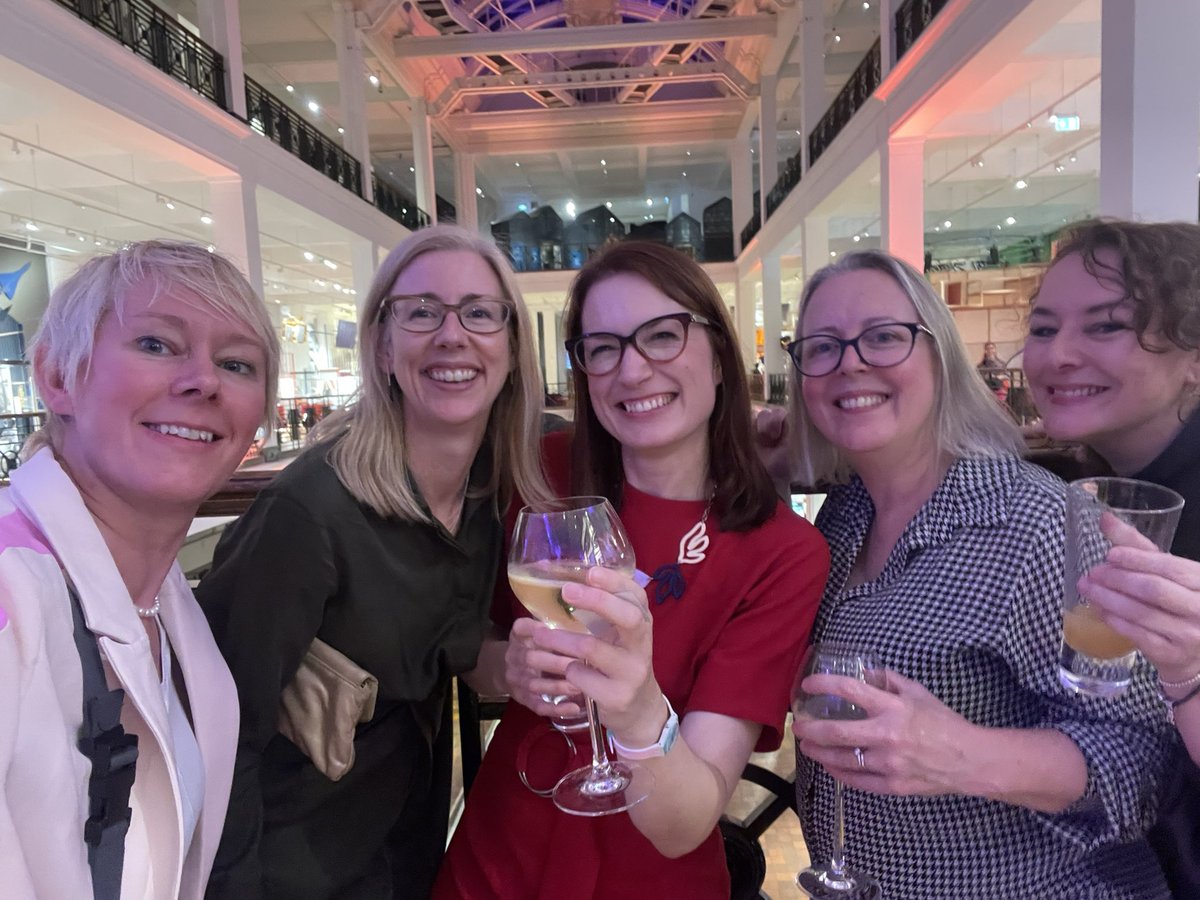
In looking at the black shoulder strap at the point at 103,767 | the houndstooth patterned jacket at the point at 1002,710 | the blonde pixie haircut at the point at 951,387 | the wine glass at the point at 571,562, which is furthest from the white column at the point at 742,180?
the black shoulder strap at the point at 103,767

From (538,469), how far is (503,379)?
0.24m

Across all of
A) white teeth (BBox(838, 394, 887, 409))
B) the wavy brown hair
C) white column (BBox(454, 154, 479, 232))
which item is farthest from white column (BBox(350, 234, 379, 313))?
the wavy brown hair

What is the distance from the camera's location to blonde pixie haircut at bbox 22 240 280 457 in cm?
119

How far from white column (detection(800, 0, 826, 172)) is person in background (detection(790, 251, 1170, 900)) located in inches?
486

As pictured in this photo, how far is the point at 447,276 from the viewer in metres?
1.67

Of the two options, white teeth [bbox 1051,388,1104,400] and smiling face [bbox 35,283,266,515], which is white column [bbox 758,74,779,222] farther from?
smiling face [bbox 35,283,266,515]

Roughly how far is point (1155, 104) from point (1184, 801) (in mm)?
4929

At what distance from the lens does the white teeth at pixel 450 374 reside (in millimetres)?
1631

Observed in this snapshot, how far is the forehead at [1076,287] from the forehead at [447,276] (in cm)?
129

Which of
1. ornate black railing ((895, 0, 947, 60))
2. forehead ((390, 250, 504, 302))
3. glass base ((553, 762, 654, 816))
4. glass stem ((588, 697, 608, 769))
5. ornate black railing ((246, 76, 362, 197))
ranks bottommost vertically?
glass base ((553, 762, 654, 816))

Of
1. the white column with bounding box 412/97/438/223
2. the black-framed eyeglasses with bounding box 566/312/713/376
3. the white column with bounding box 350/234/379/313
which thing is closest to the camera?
the black-framed eyeglasses with bounding box 566/312/713/376

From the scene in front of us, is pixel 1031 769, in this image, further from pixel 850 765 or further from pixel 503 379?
pixel 503 379

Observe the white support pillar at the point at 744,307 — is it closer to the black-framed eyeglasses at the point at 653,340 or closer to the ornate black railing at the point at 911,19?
the ornate black railing at the point at 911,19

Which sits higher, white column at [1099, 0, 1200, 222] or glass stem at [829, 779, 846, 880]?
white column at [1099, 0, 1200, 222]
